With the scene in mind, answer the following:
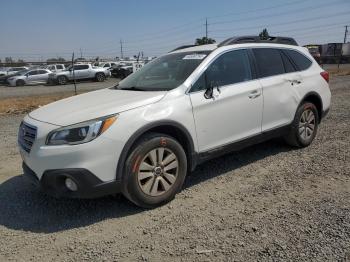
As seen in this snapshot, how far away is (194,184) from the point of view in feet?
15.4

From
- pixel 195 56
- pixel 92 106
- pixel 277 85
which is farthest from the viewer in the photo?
pixel 277 85

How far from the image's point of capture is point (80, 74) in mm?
30859

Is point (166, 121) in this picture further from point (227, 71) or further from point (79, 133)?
point (227, 71)

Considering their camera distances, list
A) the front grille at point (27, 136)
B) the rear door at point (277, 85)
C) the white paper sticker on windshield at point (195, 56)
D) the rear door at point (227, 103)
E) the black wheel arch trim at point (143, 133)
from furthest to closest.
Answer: the rear door at point (277, 85) → the white paper sticker on windshield at point (195, 56) → the rear door at point (227, 103) → the front grille at point (27, 136) → the black wheel arch trim at point (143, 133)

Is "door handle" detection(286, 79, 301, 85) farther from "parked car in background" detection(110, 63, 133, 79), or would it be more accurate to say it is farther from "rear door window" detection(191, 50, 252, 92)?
"parked car in background" detection(110, 63, 133, 79)

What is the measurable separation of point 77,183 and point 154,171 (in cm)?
80

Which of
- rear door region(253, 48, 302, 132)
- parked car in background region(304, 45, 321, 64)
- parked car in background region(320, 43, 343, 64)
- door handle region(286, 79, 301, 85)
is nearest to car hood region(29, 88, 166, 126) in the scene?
rear door region(253, 48, 302, 132)

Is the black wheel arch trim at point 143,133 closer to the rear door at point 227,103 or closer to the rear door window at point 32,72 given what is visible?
the rear door at point 227,103

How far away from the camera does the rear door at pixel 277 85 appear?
202 inches

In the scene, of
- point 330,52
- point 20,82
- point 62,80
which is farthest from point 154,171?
point 330,52

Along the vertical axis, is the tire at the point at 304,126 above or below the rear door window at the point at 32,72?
above

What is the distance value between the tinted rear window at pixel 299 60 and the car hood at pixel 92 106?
262cm

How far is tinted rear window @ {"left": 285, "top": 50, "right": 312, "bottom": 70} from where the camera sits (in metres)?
5.80

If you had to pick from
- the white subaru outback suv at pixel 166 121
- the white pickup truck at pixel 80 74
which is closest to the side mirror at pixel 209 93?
the white subaru outback suv at pixel 166 121
